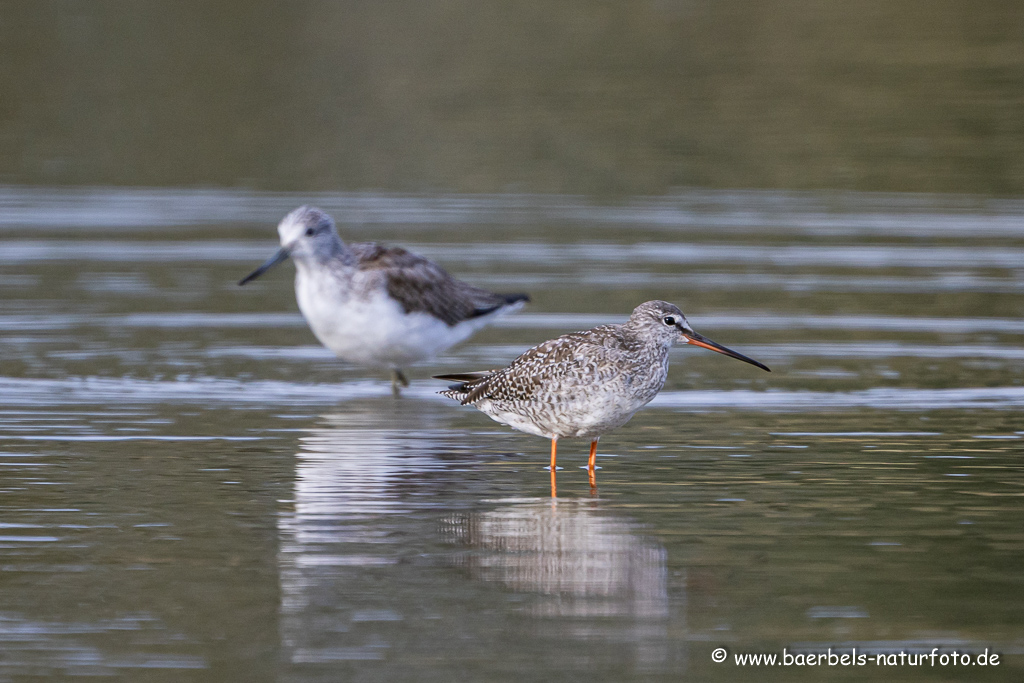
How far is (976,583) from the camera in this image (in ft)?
26.1

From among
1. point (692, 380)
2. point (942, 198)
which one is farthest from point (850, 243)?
point (692, 380)

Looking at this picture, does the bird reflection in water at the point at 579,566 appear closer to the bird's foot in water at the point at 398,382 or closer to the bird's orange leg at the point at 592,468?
the bird's orange leg at the point at 592,468

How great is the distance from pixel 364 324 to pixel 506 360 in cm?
147

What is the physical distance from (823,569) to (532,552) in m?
1.44

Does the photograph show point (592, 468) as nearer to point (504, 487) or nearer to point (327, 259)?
point (504, 487)

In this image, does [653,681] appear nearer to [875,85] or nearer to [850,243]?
[850,243]

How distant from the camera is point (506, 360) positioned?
1417cm

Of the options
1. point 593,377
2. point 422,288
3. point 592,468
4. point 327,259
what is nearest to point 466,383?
point 592,468

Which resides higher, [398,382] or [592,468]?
[592,468]

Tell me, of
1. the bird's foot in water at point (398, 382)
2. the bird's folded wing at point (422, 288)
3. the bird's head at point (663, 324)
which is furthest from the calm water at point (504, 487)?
the bird's head at point (663, 324)

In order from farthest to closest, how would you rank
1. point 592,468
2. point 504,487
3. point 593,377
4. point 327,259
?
point 327,259, point 592,468, point 504,487, point 593,377

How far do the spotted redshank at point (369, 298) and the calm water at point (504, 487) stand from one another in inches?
16.7

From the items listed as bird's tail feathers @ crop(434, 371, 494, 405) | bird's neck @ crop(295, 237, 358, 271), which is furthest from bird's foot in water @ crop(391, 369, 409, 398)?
bird's tail feathers @ crop(434, 371, 494, 405)
